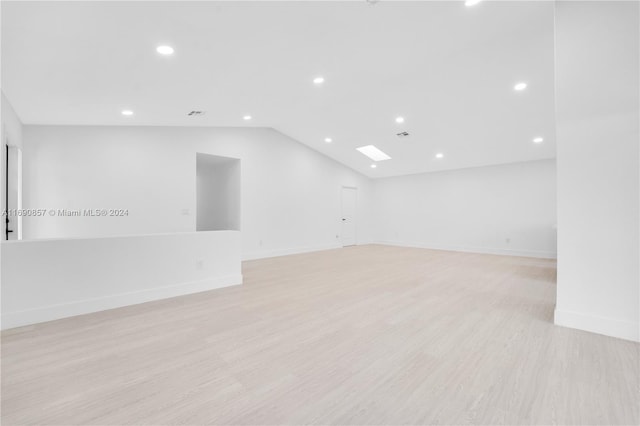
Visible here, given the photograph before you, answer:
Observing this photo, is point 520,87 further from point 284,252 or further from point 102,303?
point 102,303

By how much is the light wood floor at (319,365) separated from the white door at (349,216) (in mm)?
5769

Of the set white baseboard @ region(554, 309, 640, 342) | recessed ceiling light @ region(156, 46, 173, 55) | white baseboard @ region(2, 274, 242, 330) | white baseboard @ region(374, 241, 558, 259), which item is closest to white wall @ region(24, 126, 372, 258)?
white baseboard @ region(2, 274, 242, 330)

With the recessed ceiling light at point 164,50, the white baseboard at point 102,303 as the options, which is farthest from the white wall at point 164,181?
the recessed ceiling light at point 164,50

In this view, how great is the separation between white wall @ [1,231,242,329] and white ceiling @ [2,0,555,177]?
72.1 inches

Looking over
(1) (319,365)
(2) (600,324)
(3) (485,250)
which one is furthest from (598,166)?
(3) (485,250)

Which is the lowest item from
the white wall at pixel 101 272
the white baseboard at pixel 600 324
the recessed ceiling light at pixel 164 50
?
the white baseboard at pixel 600 324

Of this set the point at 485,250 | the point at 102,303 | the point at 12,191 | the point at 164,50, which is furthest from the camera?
the point at 485,250

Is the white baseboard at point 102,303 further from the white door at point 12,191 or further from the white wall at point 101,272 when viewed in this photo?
the white door at point 12,191

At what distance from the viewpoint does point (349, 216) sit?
923cm

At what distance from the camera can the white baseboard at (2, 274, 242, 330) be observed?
2.54 m

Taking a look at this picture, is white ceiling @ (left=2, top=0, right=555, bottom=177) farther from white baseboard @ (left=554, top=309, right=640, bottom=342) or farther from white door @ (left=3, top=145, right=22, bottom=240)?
Answer: white baseboard @ (left=554, top=309, right=640, bottom=342)

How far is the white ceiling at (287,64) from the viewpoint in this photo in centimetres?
231

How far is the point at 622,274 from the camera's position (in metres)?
2.29

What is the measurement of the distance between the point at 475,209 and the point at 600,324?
19.5 ft
